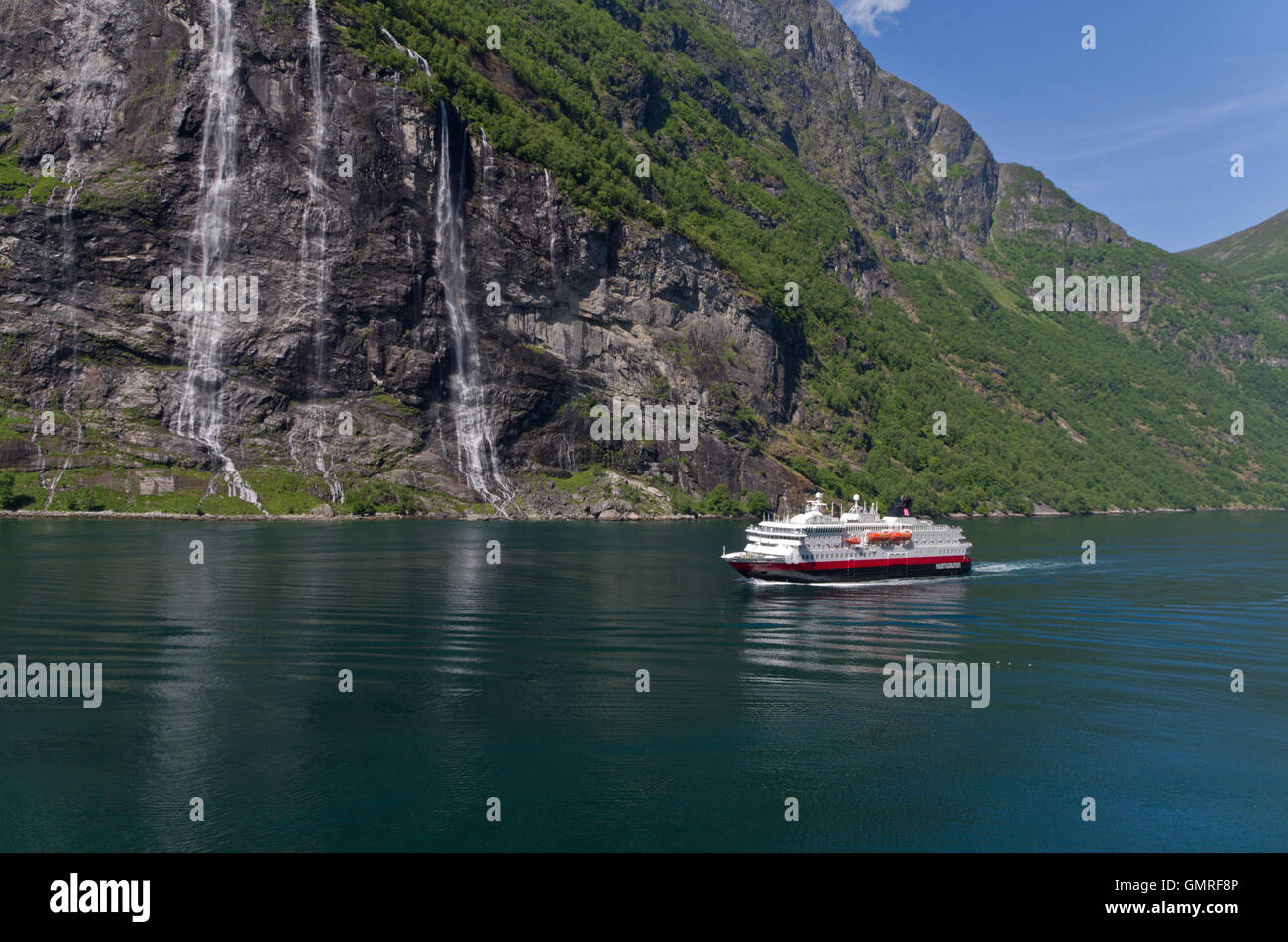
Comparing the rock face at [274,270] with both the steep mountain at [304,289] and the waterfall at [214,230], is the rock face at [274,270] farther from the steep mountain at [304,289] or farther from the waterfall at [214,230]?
the waterfall at [214,230]

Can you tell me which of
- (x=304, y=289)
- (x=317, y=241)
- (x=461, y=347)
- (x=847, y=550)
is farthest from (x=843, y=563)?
(x=317, y=241)

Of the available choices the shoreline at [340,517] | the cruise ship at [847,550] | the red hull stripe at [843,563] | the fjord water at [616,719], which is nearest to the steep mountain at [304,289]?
the shoreline at [340,517]

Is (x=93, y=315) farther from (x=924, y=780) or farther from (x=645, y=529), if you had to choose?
(x=924, y=780)

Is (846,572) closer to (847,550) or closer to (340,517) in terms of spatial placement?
(847,550)

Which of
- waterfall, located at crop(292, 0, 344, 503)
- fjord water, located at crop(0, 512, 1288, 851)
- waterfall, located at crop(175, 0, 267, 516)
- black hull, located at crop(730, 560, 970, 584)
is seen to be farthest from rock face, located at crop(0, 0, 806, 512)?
black hull, located at crop(730, 560, 970, 584)

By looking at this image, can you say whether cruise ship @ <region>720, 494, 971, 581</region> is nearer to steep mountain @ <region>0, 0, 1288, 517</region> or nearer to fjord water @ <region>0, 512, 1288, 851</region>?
fjord water @ <region>0, 512, 1288, 851</region>
